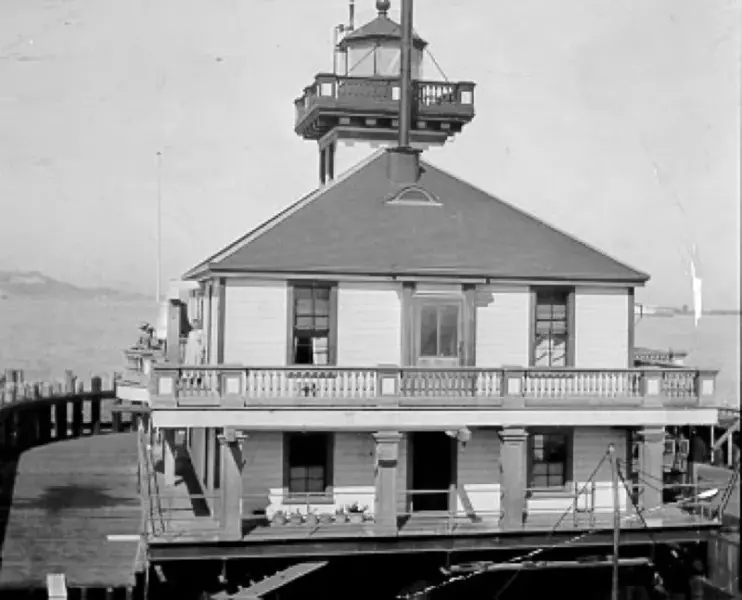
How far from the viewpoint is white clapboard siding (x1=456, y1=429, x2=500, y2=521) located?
24.1m

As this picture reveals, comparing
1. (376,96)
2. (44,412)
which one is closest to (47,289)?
(44,412)

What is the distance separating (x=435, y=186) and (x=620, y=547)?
8491 mm

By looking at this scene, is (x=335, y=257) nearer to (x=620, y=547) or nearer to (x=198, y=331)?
(x=198, y=331)

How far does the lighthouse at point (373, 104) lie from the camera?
2931cm

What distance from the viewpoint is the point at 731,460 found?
3822 cm

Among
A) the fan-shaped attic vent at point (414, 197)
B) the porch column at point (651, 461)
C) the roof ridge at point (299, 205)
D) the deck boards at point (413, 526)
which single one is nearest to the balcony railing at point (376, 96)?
the roof ridge at point (299, 205)

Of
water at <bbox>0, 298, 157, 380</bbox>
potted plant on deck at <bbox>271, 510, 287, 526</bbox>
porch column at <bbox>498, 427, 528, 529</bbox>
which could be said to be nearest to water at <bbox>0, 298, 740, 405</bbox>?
water at <bbox>0, 298, 157, 380</bbox>

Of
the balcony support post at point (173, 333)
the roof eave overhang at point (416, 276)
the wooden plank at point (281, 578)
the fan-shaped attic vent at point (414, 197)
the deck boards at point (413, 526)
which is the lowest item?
the wooden plank at point (281, 578)

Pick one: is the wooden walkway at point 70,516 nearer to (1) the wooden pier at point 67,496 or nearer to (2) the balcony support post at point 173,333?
(1) the wooden pier at point 67,496

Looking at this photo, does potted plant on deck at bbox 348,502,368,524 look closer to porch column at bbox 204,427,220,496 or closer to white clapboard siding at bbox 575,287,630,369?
porch column at bbox 204,427,220,496

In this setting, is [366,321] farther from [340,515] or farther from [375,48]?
[375,48]

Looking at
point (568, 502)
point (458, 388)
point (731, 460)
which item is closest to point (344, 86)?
point (458, 388)

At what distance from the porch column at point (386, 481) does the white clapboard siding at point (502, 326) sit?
290 cm

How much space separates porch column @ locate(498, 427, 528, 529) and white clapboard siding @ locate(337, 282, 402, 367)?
9.23 ft
